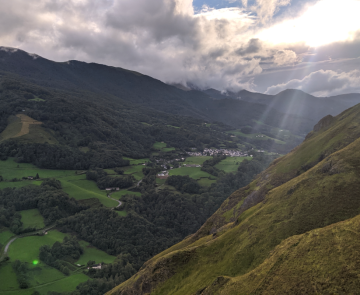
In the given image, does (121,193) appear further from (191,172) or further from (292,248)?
(292,248)

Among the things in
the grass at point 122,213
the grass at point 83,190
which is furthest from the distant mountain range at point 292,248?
the grass at point 83,190

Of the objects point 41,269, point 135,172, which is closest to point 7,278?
point 41,269

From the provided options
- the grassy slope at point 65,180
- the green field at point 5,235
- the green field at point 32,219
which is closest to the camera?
the green field at point 5,235

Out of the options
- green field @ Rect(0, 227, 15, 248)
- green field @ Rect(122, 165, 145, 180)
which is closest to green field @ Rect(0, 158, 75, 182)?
green field @ Rect(122, 165, 145, 180)

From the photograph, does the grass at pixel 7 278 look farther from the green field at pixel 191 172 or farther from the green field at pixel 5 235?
the green field at pixel 191 172

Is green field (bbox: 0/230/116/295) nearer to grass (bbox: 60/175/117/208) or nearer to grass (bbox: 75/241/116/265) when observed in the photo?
grass (bbox: 75/241/116/265)
